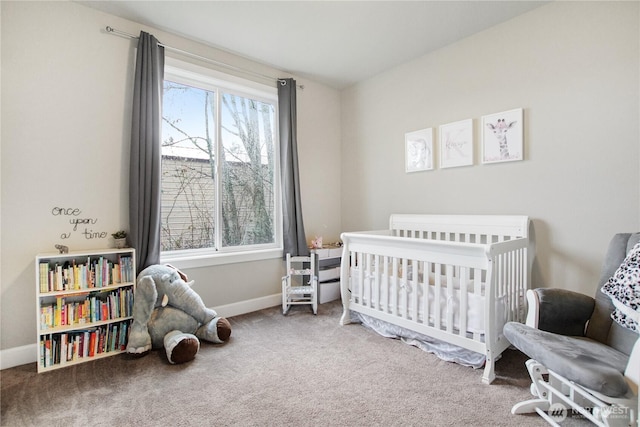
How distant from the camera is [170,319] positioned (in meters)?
2.25

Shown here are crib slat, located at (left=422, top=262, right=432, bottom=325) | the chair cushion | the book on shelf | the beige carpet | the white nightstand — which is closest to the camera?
the chair cushion

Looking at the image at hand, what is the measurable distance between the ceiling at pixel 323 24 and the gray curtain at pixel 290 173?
1.11ft

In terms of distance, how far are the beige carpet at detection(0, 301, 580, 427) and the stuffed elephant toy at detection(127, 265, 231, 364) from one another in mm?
91

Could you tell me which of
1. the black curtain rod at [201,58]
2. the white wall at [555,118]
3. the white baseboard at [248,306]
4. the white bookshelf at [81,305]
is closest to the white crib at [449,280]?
→ the white wall at [555,118]

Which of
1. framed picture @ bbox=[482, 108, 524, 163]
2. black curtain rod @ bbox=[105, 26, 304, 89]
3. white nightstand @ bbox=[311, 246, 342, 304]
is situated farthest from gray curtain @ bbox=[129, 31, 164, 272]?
framed picture @ bbox=[482, 108, 524, 163]

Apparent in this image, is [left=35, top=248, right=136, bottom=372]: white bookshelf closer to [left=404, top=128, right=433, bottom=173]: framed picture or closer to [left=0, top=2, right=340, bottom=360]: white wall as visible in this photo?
[left=0, top=2, right=340, bottom=360]: white wall

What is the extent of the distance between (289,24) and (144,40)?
1116mm

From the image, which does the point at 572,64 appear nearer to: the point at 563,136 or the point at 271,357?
the point at 563,136

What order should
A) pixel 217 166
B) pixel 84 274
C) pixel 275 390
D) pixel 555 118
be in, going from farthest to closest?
pixel 217 166 < pixel 555 118 < pixel 84 274 < pixel 275 390

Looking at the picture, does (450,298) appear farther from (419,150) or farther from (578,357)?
(419,150)

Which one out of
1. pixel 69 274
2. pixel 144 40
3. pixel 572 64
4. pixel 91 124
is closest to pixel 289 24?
pixel 144 40

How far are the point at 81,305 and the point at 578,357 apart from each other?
2.73m

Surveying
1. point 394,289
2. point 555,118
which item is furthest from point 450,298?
point 555,118

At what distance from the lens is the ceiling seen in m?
2.22
